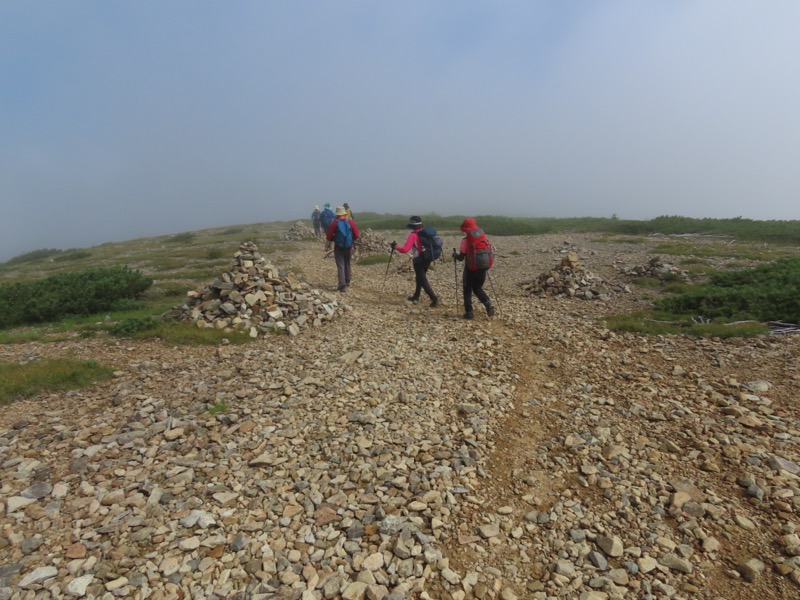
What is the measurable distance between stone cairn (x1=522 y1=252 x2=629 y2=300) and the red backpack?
5.44 metres

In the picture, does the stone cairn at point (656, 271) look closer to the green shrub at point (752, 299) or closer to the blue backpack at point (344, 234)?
the green shrub at point (752, 299)

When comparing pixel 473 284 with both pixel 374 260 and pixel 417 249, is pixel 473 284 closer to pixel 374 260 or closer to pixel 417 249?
pixel 417 249

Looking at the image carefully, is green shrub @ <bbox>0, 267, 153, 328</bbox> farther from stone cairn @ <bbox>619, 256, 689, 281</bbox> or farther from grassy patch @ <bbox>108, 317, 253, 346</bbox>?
stone cairn @ <bbox>619, 256, 689, 281</bbox>

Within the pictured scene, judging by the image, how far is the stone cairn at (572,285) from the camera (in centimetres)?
1620

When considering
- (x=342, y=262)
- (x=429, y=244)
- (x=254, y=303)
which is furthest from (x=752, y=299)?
(x=254, y=303)

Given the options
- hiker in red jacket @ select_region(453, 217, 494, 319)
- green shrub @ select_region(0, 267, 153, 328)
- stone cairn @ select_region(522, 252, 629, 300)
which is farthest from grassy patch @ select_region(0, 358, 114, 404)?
stone cairn @ select_region(522, 252, 629, 300)

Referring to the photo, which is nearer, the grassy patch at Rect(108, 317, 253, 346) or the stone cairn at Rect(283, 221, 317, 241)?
the grassy patch at Rect(108, 317, 253, 346)

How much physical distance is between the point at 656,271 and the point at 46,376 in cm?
2154

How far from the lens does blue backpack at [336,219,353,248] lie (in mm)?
16781

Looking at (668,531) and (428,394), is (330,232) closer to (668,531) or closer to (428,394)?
(428,394)

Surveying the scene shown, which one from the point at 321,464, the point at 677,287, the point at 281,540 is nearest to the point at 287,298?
the point at 321,464

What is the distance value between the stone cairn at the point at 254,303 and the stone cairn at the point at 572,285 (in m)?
8.80

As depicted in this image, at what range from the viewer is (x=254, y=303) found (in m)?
13.0

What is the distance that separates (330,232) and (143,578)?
1371 centimetres
